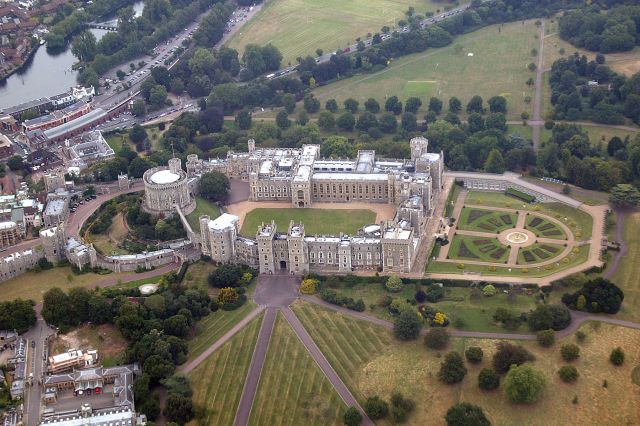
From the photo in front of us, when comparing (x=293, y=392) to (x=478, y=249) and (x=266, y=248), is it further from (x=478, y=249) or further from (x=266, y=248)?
(x=478, y=249)

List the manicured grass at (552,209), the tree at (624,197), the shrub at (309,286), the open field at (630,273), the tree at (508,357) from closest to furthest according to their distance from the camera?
the tree at (508,357) → the open field at (630,273) → the shrub at (309,286) → the manicured grass at (552,209) → the tree at (624,197)

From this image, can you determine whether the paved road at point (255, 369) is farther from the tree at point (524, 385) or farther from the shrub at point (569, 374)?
the shrub at point (569, 374)

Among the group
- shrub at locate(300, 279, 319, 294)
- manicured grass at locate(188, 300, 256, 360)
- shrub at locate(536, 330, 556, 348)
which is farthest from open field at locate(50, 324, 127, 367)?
shrub at locate(536, 330, 556, 348)

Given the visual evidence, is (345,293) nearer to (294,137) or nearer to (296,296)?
(296,296)

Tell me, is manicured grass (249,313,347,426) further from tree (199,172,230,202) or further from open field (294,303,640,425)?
tree (199,172,230,202)

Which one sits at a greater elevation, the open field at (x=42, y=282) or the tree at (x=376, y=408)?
the open field at (x=42, y=282)

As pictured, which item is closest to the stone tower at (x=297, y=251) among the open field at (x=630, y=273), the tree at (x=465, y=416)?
the tree at (x=465, y=416)

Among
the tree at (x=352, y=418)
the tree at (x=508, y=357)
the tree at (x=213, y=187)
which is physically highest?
the tree at (x=213, y=187)
